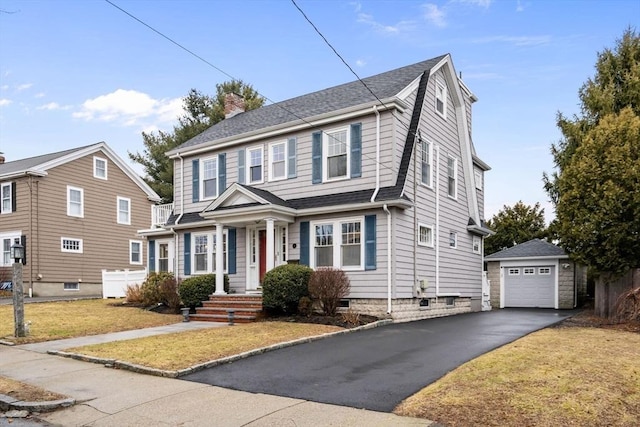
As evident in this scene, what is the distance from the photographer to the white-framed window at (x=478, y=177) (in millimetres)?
21734

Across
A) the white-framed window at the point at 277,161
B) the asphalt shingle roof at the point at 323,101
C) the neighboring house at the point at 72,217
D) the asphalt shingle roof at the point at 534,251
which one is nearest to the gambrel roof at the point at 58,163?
the neighboring house at the point at 72,217

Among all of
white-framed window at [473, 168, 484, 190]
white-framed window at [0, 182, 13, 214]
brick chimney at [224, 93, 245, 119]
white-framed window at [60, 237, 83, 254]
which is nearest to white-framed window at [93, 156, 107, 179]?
white-framed window at [60, 237, 83, 254]

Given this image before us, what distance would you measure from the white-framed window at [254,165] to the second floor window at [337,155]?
2916mm

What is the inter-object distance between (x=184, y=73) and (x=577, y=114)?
19713 millimetres

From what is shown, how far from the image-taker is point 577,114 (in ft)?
79.2

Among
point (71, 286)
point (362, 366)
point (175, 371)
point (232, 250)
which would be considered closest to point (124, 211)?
point (71, 286)

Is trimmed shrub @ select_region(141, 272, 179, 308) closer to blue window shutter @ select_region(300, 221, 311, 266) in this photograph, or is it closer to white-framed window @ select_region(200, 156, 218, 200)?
white-framed window @ select_region(200, 156, 218, 200)

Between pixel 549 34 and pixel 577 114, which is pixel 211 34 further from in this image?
pixel 577 114

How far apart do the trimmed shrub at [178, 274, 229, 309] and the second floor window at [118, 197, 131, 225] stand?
49.9 ft

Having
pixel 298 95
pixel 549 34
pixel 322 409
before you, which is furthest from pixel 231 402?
pixel 298 95

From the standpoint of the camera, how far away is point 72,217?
27.1m

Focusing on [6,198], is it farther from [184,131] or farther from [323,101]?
[323,101]

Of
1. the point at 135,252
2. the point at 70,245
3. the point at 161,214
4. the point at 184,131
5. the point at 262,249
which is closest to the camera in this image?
the point at 262,249

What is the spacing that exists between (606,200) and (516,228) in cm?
1873
